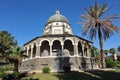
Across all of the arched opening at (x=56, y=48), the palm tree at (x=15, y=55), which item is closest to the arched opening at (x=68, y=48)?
the arched opening at (x=56, y=48)

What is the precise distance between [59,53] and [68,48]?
3.27 m

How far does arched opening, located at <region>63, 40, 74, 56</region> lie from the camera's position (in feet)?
148

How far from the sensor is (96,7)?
124ft

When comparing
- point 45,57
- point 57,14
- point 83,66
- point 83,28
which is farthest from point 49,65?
point 57,14

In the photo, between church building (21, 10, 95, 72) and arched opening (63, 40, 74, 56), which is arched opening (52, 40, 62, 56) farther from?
A: arched opening (63, 40, 74, 56)

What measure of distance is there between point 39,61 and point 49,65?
2753 millimetres

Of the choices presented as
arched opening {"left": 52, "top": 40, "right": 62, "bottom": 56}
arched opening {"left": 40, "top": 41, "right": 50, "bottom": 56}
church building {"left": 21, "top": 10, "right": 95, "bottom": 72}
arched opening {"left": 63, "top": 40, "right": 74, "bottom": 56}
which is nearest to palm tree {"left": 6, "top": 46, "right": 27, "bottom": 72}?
church building {"left": 21, "top": 10, "right": 95, "bottom": 72}

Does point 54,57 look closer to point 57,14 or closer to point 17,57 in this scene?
point 17,57

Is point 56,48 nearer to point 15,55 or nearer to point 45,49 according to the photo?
point 45,49

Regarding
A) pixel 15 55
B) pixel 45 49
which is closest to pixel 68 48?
pixel 45 49

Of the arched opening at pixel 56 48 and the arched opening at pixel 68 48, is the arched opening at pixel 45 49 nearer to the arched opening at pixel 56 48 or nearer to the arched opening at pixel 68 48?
the arched opening at pixel 56 48

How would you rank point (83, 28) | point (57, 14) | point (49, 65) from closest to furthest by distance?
1. point (83, 28)
2. point (49, 65)
3. point (57, 14)

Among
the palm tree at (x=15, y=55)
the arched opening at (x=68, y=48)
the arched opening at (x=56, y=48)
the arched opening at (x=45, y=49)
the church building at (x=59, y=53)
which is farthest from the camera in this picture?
the arched opening at (x=45, y=49)

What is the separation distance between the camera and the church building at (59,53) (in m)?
43.2
